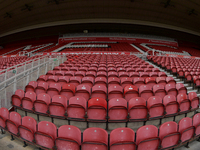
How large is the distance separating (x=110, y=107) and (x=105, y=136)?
0.76 metres

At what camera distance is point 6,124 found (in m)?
2.35

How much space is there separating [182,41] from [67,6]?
2340cm

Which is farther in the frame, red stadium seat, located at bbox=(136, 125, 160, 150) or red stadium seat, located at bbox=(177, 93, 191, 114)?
red stadium seat, located at bbox=(177, 93, 191, 114)

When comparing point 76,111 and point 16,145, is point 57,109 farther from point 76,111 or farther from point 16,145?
point 16,145

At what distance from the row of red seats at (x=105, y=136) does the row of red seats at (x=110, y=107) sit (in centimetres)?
50

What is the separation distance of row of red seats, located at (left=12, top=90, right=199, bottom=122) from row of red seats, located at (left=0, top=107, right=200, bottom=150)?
501 mm

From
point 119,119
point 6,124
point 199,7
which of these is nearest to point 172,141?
point 119,119

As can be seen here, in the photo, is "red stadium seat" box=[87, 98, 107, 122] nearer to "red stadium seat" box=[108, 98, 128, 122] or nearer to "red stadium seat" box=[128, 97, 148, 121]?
"red stadium seat" box=[108, 98, 128, 122]

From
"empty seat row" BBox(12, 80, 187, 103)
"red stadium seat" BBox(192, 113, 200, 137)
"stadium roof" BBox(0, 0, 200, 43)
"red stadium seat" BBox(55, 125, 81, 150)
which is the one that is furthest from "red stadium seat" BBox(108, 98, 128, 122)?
"stadium roof" BBox(0, 0, 200, 43)

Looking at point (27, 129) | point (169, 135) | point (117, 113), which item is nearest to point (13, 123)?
point (27, 129)

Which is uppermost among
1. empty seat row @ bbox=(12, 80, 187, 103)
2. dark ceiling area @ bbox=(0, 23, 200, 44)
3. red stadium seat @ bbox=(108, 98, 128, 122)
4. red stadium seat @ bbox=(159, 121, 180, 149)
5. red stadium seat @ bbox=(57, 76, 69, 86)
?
dark ceiling area @ bbox=(0, 23, 200, 44)

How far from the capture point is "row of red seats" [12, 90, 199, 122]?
248 centimetres

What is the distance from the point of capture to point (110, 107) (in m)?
2.57

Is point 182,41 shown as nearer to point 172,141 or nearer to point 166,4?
point 166,4
